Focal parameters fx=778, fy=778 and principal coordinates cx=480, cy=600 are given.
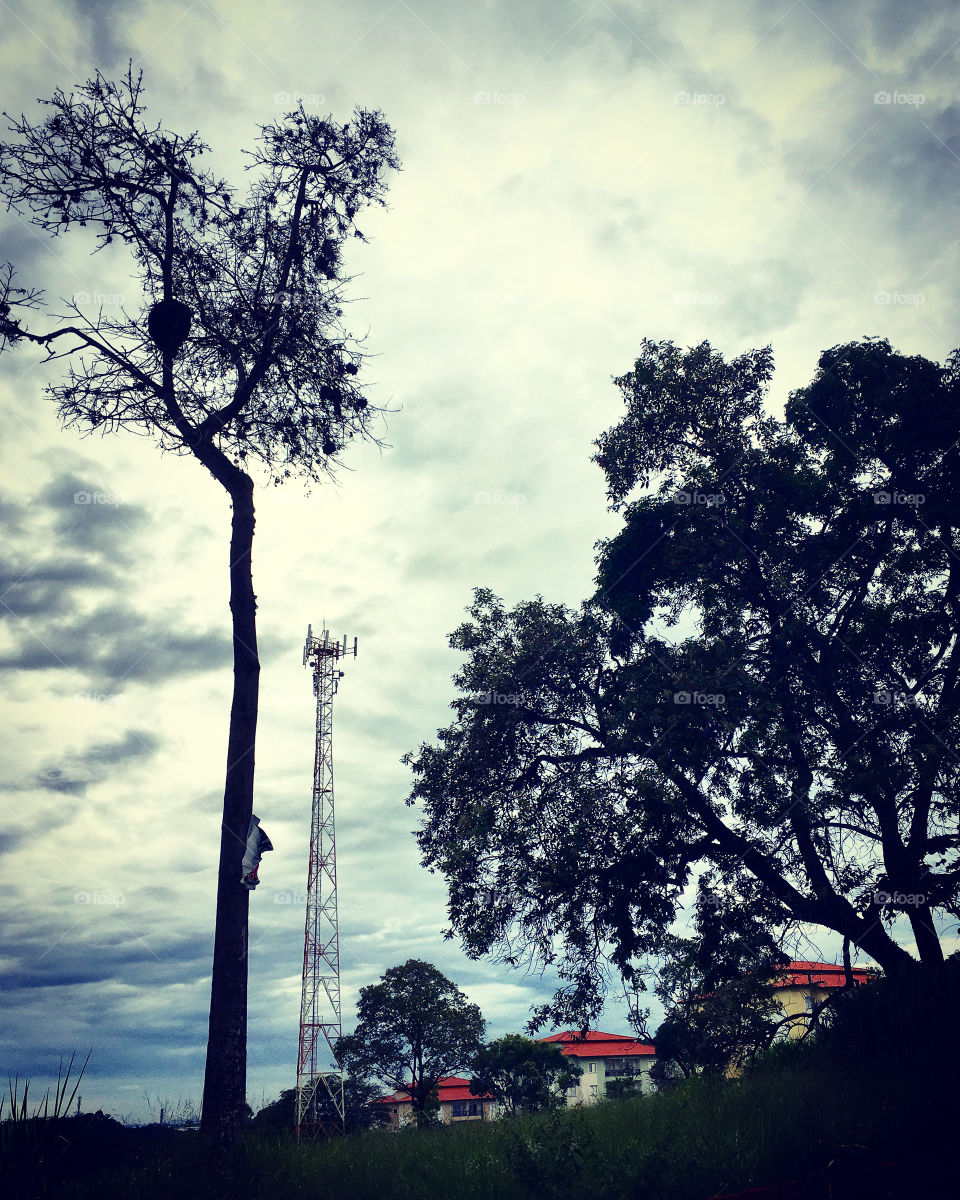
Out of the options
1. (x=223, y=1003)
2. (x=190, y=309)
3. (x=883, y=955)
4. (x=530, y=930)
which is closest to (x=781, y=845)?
(x=883, y=955)

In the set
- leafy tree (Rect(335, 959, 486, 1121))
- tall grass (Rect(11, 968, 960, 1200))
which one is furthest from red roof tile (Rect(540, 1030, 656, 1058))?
tall grass (Rect(11, 968, 960, 1200))

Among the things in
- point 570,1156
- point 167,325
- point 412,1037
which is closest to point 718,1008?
point 570,1156

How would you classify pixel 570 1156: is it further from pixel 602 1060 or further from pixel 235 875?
pixel 602 1060

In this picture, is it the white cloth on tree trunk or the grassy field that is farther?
the white cloth on tree trunk

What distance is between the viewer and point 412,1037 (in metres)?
40.3

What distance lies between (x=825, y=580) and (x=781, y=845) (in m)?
5.24

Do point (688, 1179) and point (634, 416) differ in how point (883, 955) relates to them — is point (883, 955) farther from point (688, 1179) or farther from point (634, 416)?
point (634, 416)

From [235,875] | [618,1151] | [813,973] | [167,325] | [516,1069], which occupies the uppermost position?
[167,325]

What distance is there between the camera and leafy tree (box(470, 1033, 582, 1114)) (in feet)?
144

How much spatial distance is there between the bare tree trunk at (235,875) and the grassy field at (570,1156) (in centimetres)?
44

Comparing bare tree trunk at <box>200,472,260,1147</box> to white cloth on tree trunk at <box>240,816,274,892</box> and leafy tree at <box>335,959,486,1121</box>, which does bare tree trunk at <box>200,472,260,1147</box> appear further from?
leafy tree at <box>335,959,486,1121</box>

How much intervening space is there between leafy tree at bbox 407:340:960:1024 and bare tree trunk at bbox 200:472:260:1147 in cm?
697

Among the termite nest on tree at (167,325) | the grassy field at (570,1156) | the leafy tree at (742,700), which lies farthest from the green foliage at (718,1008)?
the termite nest on tree at (167,325)

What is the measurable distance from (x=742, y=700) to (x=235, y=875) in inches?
358
